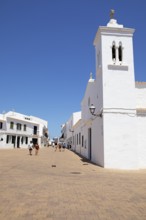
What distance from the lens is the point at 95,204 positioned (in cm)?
589

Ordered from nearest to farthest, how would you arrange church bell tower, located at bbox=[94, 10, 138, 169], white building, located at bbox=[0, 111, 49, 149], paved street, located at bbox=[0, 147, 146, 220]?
1. paved street, located at bbox=[0, 147, 146, 220]
2. church bell tower, located at bbox=[94, 10, 138, 169]
3. white building, located at bbox=[0, 111, 49, 149]

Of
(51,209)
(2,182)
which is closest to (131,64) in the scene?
(2,182)

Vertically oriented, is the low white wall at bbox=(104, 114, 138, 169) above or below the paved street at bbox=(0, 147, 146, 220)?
above

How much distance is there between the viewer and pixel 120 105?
13.7 m

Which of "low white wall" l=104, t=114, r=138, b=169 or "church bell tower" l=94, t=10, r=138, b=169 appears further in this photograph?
"church bell tower" l=94, t=10, r=138, b=169

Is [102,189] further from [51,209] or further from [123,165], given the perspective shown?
[123,165]

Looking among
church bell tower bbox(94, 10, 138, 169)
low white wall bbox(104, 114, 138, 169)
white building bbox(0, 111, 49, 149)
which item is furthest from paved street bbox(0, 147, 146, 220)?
white building bbox(0, 111, 49, 149)

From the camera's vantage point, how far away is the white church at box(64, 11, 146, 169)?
13250mm

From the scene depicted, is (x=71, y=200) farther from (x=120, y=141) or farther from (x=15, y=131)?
(x=15, y=131)

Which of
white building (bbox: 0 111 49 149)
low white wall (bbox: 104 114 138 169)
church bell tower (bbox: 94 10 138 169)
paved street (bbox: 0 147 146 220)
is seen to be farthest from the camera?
white building (bbox: 0 111 49 149)

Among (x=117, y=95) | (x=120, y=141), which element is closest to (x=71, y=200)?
(x=120, y=141)

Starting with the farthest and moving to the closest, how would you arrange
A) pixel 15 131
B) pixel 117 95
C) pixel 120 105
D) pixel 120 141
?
pixel 15 131, pixel 117 95, pixel 120 105, pixel 120 141

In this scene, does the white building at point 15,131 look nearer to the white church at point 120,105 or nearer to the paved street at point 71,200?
the white church at point 120,105

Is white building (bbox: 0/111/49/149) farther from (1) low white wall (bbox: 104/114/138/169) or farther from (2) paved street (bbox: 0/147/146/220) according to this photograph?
(2) paved street (bbox: 0/147/146/220)
